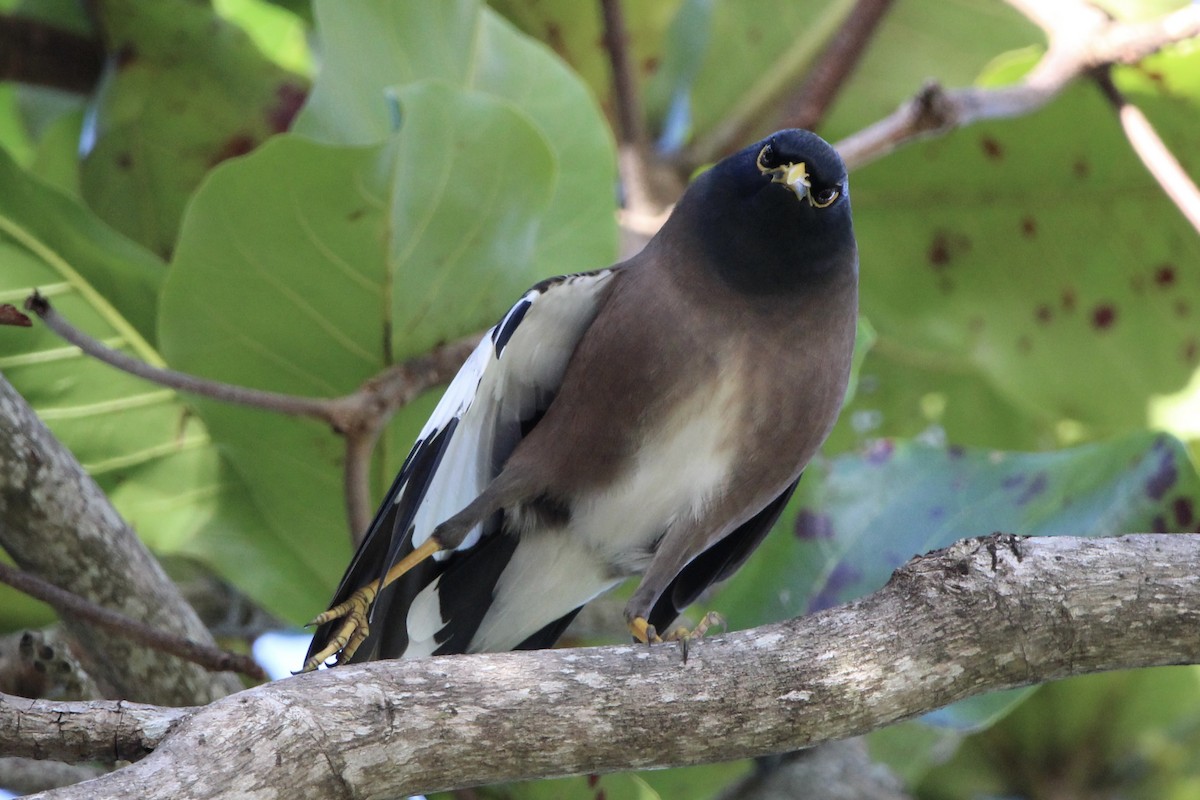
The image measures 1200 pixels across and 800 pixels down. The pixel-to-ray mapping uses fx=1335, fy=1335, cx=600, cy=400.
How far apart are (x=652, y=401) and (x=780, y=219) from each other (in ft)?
1.21

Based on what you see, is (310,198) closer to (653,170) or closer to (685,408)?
(685,408)

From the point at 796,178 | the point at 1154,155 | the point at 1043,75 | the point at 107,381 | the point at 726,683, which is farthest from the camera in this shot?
the point at 1043,75

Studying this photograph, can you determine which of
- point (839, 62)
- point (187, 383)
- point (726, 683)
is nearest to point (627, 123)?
point (839, 62)

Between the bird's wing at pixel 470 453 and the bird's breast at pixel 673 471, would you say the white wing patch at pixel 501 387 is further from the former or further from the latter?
the bird's breast at pixel 673 471

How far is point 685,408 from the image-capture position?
2.09 meters

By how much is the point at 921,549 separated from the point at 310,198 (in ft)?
4.33

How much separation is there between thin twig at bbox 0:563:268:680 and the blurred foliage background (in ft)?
1.07

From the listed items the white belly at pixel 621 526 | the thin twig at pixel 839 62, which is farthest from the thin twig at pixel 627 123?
the white belly at pixel 621 526

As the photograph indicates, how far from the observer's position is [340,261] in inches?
85.0

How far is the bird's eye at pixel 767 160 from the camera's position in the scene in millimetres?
2160

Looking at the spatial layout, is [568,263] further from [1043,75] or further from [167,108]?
[1043,75]

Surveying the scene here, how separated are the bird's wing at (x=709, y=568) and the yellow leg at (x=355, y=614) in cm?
52

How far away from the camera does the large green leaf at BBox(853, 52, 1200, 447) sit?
3.17 meters

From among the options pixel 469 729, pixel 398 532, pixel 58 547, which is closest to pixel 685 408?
pixel 398 532
